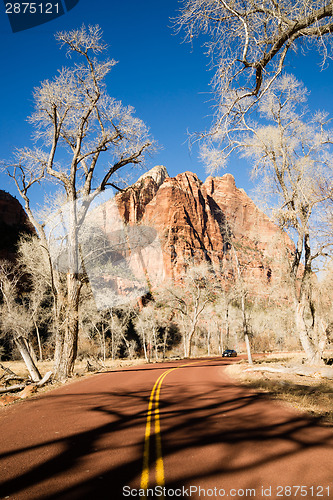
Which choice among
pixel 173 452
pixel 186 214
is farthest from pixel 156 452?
pixel 186 214

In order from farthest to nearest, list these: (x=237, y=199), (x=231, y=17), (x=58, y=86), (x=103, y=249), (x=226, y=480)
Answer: (x=237, y=199), (x=103, y=249), (x=58, y=86), (x=231, y=17), (x=226, y=480)

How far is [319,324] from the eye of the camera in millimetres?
14445

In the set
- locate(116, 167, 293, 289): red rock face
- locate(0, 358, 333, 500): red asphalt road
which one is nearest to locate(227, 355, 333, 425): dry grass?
locate(0, 358, 333, 500): red asphalt road

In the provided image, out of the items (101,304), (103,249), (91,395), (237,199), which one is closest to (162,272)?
(101,304)

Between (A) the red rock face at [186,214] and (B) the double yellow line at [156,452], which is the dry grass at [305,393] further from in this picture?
(A) the red rock face at [186,214]

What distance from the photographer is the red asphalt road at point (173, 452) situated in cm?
312

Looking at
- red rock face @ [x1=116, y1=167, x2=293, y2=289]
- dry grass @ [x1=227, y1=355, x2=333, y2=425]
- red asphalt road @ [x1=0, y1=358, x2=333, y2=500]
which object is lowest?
dry grass @ [x1=227, y1=355, x2=333, y2=425]

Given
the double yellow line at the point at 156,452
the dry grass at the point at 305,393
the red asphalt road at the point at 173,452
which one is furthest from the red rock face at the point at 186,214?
the red asphalt road at the point at 173,452

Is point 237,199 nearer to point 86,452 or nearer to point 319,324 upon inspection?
point 319,324

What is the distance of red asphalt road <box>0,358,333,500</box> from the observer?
312cm

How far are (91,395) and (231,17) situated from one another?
10.4 m

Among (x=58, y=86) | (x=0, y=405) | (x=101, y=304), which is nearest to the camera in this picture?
(x=0, y=405)

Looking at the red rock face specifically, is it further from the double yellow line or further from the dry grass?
the double yellow line

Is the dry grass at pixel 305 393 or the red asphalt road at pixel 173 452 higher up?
the red asphalt road at pixel 173 452
